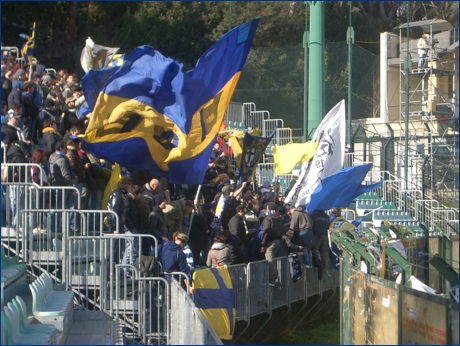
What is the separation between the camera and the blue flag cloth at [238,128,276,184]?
1549 cm

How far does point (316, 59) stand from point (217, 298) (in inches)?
602

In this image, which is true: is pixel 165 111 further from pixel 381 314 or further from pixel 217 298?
pixel 381 314

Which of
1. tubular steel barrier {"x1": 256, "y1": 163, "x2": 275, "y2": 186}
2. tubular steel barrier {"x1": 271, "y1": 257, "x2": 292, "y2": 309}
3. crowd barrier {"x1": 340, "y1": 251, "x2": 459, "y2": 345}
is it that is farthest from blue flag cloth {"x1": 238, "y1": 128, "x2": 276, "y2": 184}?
tubular steel barrier {"x1": 256, "y1": 163, "x2": 275, "y2": 186}

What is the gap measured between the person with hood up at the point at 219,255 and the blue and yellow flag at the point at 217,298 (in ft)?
1.45

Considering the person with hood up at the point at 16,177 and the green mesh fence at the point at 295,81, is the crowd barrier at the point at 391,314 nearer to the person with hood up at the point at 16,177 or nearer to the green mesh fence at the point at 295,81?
the person with hood up at the point at 16,177

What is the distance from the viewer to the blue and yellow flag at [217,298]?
1093 centimetres

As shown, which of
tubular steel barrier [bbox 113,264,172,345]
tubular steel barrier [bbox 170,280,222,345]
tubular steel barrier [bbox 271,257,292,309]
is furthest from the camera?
tubular steel barrier [bbox 271,257,292,309]

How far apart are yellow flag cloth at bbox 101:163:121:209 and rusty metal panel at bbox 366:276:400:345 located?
5341mm

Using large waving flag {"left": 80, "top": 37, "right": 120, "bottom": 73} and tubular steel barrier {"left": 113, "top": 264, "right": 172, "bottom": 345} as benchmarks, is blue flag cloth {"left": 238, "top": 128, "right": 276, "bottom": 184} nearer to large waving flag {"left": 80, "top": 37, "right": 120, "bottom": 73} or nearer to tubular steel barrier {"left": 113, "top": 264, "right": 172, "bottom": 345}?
tubular steel barrier {"left": 113, "top": 264, "right": 172, "bottom": 345}

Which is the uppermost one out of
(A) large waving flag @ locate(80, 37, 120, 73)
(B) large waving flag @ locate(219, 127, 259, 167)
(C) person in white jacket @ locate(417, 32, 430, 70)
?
(C) person in white jacket @ locate(417, 32, 430, 70)

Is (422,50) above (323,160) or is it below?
above

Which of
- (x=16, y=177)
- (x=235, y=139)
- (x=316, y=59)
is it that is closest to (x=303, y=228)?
(x=16, y=177)

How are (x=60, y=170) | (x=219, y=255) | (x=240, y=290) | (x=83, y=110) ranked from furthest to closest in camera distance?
(x=83, y=110) → (x=240, y=290) → (x=219, y=255) → (x=60, y=170)

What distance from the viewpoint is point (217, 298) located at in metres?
11.2
